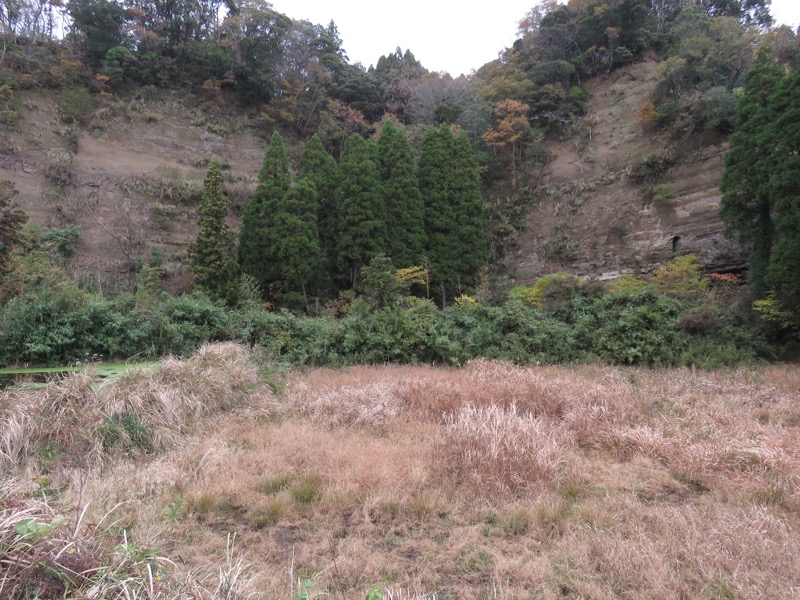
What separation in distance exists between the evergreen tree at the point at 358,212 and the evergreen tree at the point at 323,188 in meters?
0.57

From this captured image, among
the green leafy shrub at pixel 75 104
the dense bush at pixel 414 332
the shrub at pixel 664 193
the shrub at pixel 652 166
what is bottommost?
the dense bush at pixel 414 332

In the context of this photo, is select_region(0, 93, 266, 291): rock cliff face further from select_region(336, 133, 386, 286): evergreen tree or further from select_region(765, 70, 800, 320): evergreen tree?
select_region(765, 70, 800, 320): evergreen tree

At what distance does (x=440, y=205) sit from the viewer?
23.7 metres

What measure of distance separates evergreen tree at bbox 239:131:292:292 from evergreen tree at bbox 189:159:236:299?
3.06 ft

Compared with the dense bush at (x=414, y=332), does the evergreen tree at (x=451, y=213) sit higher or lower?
higher

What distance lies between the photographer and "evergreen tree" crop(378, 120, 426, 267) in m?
22.2

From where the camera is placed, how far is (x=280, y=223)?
67.0 feet

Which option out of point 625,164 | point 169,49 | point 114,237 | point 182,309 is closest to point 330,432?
point 182,309

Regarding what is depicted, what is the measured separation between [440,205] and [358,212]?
190 inches

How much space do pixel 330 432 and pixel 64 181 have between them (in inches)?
975

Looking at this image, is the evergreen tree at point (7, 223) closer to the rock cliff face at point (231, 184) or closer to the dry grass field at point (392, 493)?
the dry grass field at point (392, 493)

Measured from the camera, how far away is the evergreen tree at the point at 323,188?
22.4 m

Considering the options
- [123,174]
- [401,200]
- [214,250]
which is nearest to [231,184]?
[123,174]

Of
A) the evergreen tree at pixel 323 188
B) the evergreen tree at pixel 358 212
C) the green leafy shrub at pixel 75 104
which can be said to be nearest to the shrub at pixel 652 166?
the evergreen tree at pixel 358 212
